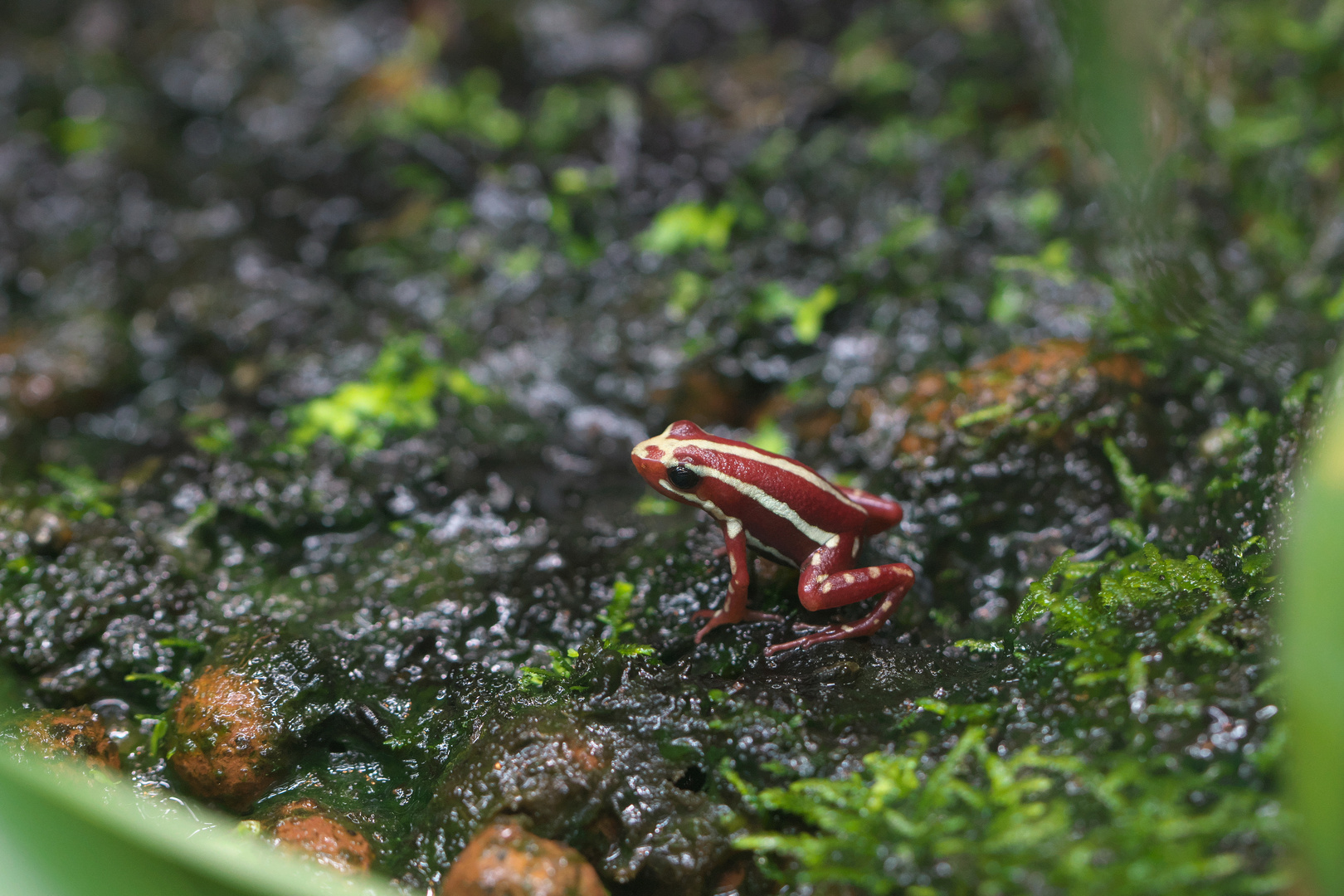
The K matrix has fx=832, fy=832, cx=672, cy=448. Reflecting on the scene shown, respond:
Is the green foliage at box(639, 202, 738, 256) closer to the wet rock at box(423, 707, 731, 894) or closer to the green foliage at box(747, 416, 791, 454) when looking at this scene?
the green foliage at box(747, 416, 791, 454)

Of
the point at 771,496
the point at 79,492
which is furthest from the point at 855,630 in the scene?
the point at 79,492

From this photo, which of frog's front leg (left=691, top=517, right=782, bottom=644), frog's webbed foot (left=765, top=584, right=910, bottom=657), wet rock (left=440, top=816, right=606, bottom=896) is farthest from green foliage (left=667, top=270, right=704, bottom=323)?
wet rock (left=440, top=816, right=606, bottom=896)

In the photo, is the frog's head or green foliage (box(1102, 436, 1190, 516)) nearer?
the frog's head

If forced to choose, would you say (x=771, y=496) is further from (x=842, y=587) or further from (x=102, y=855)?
(x=102, y=855)

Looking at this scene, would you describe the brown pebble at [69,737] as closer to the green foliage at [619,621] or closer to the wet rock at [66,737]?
the wet rock at [66,737]

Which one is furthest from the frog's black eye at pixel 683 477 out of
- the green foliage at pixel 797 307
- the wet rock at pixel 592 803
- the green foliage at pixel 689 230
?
the green foliage at pixel 689 230

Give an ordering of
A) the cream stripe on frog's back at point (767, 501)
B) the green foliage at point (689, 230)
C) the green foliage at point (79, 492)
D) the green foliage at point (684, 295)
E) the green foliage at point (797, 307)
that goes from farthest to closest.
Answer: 1. the green foliage at point (689, 230)
2. the green foliage at point (684, 295)
3. the green foliage at point (797, 307)
4. the green foliage at point (79, 492)
5. the cream stripe on frog's back at point (767, 501)

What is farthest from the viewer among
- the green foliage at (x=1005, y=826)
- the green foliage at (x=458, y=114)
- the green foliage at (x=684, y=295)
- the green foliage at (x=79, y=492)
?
the green foliage at (x=458, y=114)

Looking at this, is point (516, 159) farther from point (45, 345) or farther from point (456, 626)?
point (456, 626)
